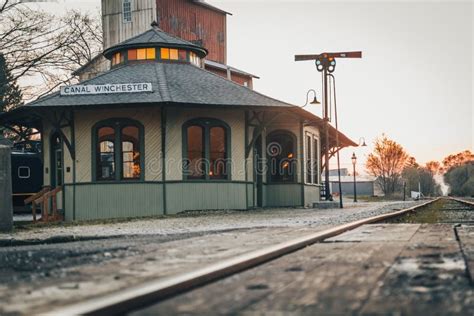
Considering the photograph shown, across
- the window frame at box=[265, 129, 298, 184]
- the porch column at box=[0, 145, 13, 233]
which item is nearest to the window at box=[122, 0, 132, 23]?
the window frame at box=[265, 129, 298, 184]

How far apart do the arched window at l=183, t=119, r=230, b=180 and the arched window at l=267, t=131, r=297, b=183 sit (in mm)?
3868

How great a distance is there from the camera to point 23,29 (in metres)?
37.3

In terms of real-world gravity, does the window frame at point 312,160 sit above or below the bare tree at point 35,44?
below

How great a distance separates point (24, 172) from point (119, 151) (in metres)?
10.3

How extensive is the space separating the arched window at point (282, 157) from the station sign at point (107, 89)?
6531 millimetres

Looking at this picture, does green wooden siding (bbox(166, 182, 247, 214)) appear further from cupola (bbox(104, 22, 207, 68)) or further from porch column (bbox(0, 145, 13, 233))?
porch column (bbox(0, 145, 13, 233))

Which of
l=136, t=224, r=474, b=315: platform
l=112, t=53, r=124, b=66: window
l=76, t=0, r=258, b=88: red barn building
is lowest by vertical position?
l=136, t=224, r=474, b=315: platform

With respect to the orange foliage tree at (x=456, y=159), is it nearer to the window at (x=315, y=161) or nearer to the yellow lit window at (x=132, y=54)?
the window at (x=315, y=161)

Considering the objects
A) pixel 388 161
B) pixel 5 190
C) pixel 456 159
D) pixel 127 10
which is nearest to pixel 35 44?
pixel 127 10

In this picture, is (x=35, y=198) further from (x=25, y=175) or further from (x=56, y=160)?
(x=25, y=175)

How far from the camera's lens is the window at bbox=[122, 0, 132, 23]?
134ft

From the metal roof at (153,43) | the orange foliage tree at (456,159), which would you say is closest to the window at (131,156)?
the metal roof at (153,43)

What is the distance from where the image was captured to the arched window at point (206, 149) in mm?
23062

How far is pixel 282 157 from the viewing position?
90.2ft
